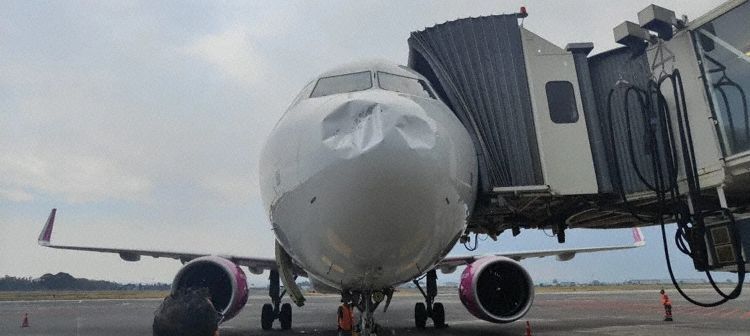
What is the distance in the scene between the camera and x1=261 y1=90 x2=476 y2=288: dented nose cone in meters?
3.90

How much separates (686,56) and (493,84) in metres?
2.13

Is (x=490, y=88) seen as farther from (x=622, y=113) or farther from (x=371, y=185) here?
(x=371, y=185)

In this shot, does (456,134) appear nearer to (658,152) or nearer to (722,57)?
(658,152)

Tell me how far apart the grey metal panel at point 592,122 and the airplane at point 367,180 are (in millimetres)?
1930

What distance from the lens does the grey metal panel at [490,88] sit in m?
6.21

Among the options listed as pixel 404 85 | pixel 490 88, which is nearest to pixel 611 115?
pixel 490 88

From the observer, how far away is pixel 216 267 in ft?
30.1

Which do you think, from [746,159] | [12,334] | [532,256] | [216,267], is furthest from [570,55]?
[12,334]

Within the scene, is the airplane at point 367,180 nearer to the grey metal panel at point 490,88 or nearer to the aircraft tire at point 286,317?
the grey metal panel at point 490,88

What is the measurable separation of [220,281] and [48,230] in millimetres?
12972

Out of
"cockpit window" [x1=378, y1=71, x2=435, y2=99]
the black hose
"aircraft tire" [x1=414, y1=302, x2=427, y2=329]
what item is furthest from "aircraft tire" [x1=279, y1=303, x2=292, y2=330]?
the black hose

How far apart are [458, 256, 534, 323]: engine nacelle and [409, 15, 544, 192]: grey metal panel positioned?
10.8ft

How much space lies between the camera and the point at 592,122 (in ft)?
21.0

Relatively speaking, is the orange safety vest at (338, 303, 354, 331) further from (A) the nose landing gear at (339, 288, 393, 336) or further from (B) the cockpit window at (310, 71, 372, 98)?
(B) the cockpit window at (310, 71, 372, 98)
